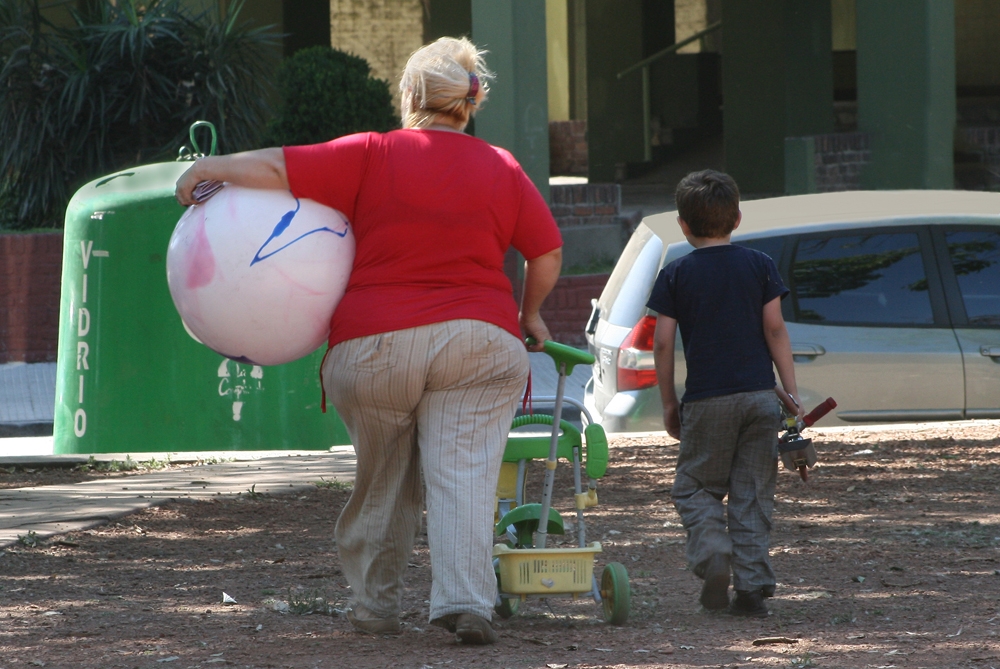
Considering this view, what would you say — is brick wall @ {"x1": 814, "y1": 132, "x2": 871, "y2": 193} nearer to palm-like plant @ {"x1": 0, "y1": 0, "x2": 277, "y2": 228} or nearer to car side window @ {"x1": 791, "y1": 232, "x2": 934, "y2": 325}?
palm-like plant @ {"x1": 0, "y1": 0, "x2": 277, "y2": 228}

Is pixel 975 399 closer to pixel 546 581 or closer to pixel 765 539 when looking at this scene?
pixel 765 539

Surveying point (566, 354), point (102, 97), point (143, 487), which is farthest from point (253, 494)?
point (102, 97)

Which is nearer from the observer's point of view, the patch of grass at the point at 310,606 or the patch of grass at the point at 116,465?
the patch of grass at the point at 310,606

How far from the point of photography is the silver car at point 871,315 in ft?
23.1

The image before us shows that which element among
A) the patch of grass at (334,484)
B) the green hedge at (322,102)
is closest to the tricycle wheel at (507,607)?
the patch of grass at (334,484)

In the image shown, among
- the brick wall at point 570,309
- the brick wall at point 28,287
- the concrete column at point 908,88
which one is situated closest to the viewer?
the brick wall at point 28,287

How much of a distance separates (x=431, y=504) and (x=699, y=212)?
126cm

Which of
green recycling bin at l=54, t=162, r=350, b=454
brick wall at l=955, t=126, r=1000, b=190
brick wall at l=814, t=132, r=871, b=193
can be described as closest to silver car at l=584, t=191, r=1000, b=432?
green recycling bin at l=54, t=162, r=350, b=454

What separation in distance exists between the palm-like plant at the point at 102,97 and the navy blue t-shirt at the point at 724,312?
945cm

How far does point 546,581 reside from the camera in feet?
12.6

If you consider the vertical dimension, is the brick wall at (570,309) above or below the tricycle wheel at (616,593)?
above

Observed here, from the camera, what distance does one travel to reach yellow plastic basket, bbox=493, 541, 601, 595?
12.6 feet

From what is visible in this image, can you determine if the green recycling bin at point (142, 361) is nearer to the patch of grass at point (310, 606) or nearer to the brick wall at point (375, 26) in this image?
the patch of grass at point (310, 606)

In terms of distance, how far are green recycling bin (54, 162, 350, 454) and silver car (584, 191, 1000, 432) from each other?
1.86 meters
